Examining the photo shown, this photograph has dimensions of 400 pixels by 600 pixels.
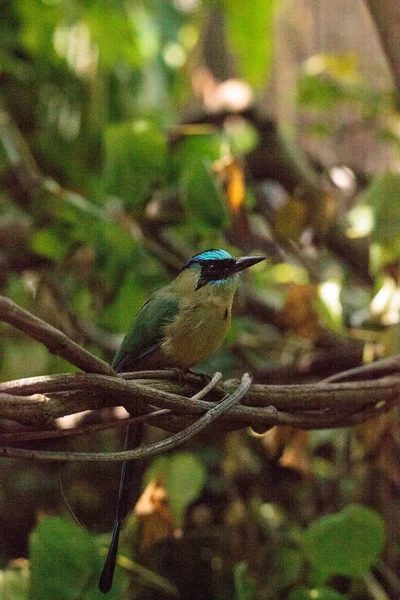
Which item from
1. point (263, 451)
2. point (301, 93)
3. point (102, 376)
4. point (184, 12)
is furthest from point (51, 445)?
point (184, 12)

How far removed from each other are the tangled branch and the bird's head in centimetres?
35

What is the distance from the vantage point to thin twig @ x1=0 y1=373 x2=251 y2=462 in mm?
956

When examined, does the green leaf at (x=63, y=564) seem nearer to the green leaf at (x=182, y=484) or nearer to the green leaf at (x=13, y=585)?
the green leaf at (x=13, y=585)

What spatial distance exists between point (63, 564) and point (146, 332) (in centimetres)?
48

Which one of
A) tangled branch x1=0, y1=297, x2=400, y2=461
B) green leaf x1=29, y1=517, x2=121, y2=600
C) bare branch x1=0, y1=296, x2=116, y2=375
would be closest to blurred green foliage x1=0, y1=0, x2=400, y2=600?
green leaf x1=29, y1=517, x2=121, y2=600

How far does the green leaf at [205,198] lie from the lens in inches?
75.3

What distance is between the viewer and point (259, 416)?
1.21 meters

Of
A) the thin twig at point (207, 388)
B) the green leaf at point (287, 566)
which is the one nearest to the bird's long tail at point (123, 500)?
the thin twig at point (207, 388)

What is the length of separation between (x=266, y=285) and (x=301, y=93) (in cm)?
68

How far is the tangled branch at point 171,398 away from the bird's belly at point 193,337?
19 cm

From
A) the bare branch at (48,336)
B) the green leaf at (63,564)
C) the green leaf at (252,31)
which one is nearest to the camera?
the bare branch at (48,336)

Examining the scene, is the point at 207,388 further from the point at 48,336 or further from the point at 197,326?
the point at 197,326

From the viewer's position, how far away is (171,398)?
3.47 feet

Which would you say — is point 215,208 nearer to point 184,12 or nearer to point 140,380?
point 140,380
